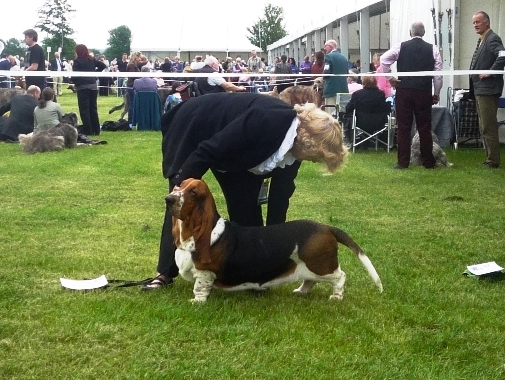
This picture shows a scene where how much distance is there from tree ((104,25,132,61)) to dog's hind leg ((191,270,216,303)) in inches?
2290

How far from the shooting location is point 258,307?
444 centimetres

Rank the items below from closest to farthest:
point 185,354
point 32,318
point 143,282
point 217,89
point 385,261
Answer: point 185,354, point 32,318, point 143,282, point 385,261, point 217,89

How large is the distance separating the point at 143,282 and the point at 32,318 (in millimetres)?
849

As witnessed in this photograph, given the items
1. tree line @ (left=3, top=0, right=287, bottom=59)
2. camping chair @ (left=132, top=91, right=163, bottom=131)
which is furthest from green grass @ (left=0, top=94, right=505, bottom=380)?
tree line @ (left=3, top=0, right=287, bottom=59)

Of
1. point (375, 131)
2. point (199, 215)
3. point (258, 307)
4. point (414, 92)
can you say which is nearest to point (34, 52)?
point (375, 131)

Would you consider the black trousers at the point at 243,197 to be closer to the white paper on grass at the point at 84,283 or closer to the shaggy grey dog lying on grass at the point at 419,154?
the white paper on grass at the point at 84,283

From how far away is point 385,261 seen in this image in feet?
18.3

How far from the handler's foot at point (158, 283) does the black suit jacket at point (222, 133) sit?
26.9 inches

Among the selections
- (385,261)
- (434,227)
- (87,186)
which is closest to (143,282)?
(385,261)

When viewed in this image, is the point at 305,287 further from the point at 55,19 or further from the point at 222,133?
the point at 55,19

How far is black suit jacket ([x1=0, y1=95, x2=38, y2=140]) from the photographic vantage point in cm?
1442

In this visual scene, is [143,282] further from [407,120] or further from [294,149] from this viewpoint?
[407,120]

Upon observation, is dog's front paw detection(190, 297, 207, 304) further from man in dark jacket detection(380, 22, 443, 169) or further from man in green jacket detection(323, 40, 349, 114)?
man in green jacket detection(323, 40, 349, 114)

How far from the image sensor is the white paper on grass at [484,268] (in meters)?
5.08
